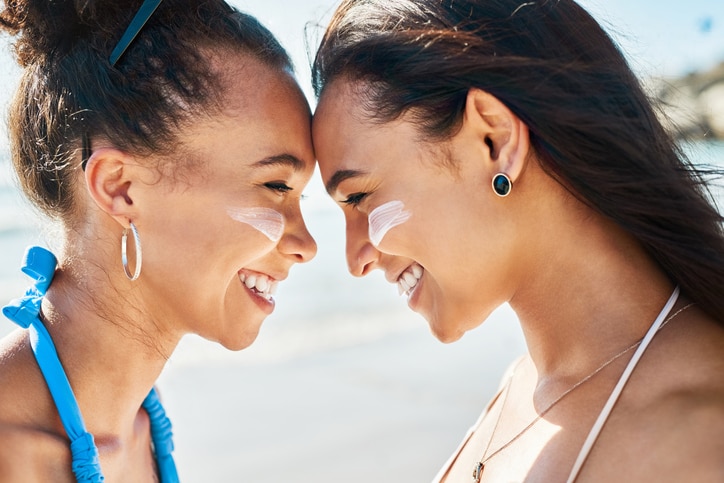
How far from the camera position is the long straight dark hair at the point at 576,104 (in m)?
2.38

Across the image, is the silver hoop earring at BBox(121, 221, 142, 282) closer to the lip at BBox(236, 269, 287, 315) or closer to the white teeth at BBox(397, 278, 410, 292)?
the lip at BBox(236, 269, 287, 315)

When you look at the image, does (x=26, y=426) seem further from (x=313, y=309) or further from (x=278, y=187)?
(x=313, y=309)

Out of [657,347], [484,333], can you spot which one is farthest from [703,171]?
[484,333]

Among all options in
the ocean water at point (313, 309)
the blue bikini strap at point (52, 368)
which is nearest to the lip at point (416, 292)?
the blue bikini strap at point (52, 368)

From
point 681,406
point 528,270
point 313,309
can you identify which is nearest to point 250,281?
point 528,270

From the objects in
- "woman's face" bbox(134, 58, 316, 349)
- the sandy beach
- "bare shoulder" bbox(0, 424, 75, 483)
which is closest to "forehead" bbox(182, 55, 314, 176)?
"woman's face" bbox(134, 58, 316, 349)

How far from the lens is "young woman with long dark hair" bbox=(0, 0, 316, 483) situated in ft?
8.76

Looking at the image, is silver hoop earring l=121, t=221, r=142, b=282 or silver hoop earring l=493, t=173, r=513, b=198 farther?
silver hoop earring l=121, t=221, r=142, b=282

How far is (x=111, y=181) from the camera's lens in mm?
2738

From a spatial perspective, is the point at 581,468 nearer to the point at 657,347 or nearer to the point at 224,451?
the point at 657,347

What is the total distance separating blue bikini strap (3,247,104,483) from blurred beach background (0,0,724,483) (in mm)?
310

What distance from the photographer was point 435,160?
2.59 m

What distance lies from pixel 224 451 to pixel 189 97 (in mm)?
3614

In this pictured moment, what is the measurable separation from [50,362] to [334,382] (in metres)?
4.73
